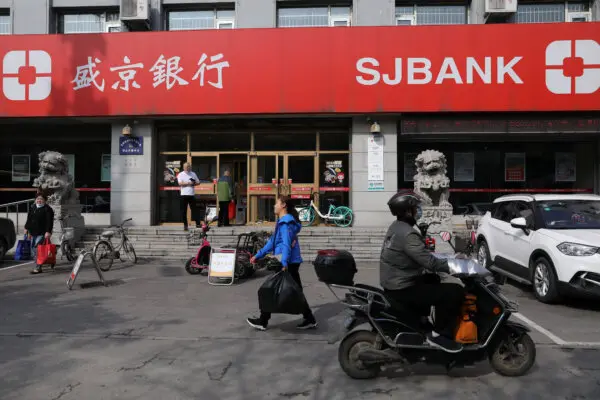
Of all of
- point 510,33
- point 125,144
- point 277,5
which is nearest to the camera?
point 510,33

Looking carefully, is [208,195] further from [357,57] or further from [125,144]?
[357,57]

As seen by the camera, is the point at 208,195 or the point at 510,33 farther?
the point at 208,195

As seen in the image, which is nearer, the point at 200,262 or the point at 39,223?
the point at 200,262

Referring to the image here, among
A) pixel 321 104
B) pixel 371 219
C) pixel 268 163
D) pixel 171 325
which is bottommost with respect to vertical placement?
pixel 171 325

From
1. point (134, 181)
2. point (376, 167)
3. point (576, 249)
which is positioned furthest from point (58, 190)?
point (576, 249)

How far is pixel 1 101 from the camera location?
13.6 m

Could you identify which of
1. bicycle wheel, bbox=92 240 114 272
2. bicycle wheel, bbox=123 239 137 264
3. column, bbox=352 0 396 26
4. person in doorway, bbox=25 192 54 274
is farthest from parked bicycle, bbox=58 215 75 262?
column, bbox=352 0 396 26

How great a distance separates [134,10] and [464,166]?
11.8 m

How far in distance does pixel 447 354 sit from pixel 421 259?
0.88m

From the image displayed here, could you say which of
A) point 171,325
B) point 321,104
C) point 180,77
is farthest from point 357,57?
point 171,325

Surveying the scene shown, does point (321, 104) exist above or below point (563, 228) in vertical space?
above

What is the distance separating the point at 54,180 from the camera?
12.0 m

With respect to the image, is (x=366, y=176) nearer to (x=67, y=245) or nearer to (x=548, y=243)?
(x=548, y=243)

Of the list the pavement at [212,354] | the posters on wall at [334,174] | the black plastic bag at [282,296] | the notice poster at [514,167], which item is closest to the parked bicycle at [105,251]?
the pavement at [212,354]
